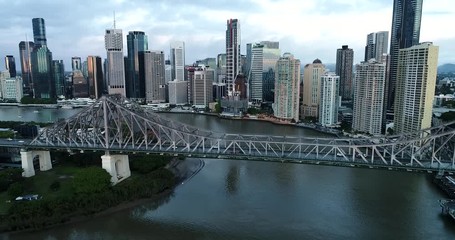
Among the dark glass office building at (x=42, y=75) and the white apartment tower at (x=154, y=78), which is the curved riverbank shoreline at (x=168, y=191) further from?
the dark glass office building at (x=42, y=75)

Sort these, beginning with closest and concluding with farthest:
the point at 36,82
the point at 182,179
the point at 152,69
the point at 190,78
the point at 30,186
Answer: the point at 30,186
the point at 182,179
the point at 190,78
the point at 152,69
the point at 36,82

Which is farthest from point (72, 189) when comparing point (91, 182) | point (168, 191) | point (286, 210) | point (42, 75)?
point (42, 75)

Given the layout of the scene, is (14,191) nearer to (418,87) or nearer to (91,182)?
(91,182)

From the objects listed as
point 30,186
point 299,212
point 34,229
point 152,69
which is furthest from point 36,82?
point 299,212

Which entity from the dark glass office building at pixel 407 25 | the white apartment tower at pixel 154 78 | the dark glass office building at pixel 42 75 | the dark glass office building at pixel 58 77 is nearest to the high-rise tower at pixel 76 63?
the dark glass office building at pixel 58 77

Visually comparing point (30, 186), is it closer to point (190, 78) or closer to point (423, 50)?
point (423, 50)

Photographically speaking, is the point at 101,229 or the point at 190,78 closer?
the point at 101,229

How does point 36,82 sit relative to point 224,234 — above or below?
above
